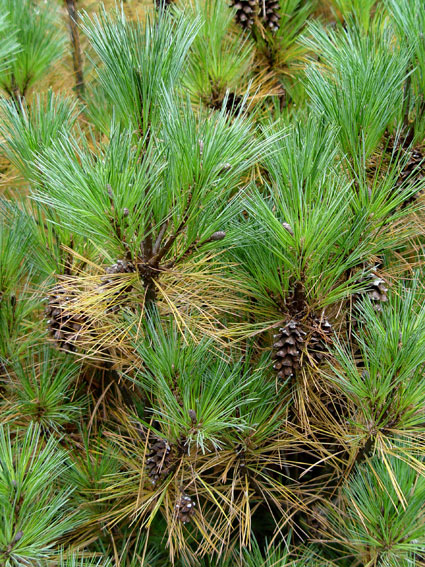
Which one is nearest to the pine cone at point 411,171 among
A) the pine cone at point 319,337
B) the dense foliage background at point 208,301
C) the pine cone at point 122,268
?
the dense foliage background at point 208,301

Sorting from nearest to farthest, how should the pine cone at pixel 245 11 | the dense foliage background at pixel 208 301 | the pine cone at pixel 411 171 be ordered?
the dense foliage background at pixel 208 301, the pine cone at pixel 411 171, the pine cone at pixel 245 11

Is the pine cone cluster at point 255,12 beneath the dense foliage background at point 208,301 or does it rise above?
above

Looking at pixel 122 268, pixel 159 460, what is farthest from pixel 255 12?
pixel 159 460

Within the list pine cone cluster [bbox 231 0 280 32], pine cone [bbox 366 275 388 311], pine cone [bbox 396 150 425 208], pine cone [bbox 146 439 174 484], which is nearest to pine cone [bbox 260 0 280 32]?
pine cone cluster [bbox 231 0 280 32]

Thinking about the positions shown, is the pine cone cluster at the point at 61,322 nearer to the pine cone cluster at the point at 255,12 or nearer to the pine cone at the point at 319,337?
the pine cone at the point at 319,337

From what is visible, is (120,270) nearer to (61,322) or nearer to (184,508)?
(61,322)

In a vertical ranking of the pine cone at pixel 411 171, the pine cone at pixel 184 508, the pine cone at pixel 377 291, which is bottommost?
the pine cone at pixel 184 508

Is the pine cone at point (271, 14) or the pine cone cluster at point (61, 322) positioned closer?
the pine cone cluster at point (61, 322)

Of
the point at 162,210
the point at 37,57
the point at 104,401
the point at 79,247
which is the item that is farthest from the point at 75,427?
the point at 37,57
